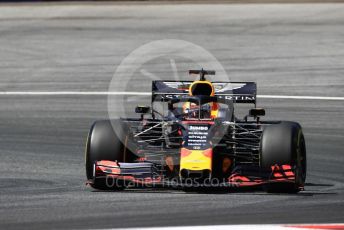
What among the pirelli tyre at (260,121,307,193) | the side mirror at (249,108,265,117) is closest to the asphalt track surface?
the pirelli tyre at (260,121,307,193)

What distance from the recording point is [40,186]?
14617 mm

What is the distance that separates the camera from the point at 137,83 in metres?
24.4

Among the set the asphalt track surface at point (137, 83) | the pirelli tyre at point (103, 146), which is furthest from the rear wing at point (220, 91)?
the asphalt track surface at point (137, 83)

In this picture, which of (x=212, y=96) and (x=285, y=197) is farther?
(x=212, y=96)

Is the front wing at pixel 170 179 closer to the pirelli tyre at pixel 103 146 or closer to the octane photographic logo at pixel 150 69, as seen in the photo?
the pirelli tyre at pixel 103 146

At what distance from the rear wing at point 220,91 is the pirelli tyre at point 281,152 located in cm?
140

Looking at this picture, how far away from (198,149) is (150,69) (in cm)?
1207

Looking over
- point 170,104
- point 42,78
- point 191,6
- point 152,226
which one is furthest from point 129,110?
point 191,6

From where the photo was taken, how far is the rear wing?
605 inches

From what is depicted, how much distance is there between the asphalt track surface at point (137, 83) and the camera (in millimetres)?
12852

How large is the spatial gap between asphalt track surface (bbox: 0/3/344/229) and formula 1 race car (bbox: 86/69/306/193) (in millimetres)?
216

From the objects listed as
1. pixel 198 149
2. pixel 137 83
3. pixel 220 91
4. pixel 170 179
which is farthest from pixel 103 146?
pixel 137 83

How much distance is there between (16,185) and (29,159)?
209 cm

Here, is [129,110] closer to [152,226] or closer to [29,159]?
[29,159]
